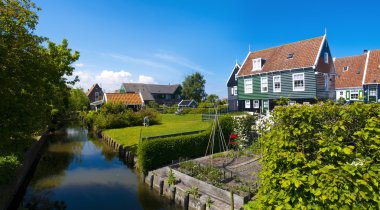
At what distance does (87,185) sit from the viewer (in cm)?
1466

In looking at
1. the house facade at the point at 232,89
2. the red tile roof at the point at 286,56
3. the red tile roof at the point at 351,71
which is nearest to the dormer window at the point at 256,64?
the red tile roof at the point at 286,56

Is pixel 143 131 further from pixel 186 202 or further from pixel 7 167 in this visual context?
pixel 186 202

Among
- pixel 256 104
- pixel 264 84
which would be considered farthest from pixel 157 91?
pixel 264 84

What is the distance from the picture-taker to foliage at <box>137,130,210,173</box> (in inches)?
561

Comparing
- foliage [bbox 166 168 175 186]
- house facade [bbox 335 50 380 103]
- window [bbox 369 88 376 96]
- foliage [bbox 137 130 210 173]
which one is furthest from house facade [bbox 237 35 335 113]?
foliage [bbox 166 168 175 186]

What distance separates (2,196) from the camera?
33.9 ft

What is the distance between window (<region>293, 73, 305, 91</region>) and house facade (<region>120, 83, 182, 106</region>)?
174 feet

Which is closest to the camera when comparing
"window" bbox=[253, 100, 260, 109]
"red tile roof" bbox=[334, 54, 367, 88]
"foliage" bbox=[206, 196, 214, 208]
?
"foliage" bbox=[206, 196, 214, 208]

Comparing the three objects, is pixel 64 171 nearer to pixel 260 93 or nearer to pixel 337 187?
pixel 337 187

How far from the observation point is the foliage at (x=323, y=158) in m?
4.48

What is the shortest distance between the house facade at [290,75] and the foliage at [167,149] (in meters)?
10.5

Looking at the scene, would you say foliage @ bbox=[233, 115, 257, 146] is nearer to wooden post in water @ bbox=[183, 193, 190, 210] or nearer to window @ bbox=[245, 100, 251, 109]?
wooden post in water @ bbox=[183, 193, 190, 210]

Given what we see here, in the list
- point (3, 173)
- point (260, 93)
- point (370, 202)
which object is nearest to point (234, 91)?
point (260, 93)

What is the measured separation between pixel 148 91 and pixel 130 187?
65.7m
